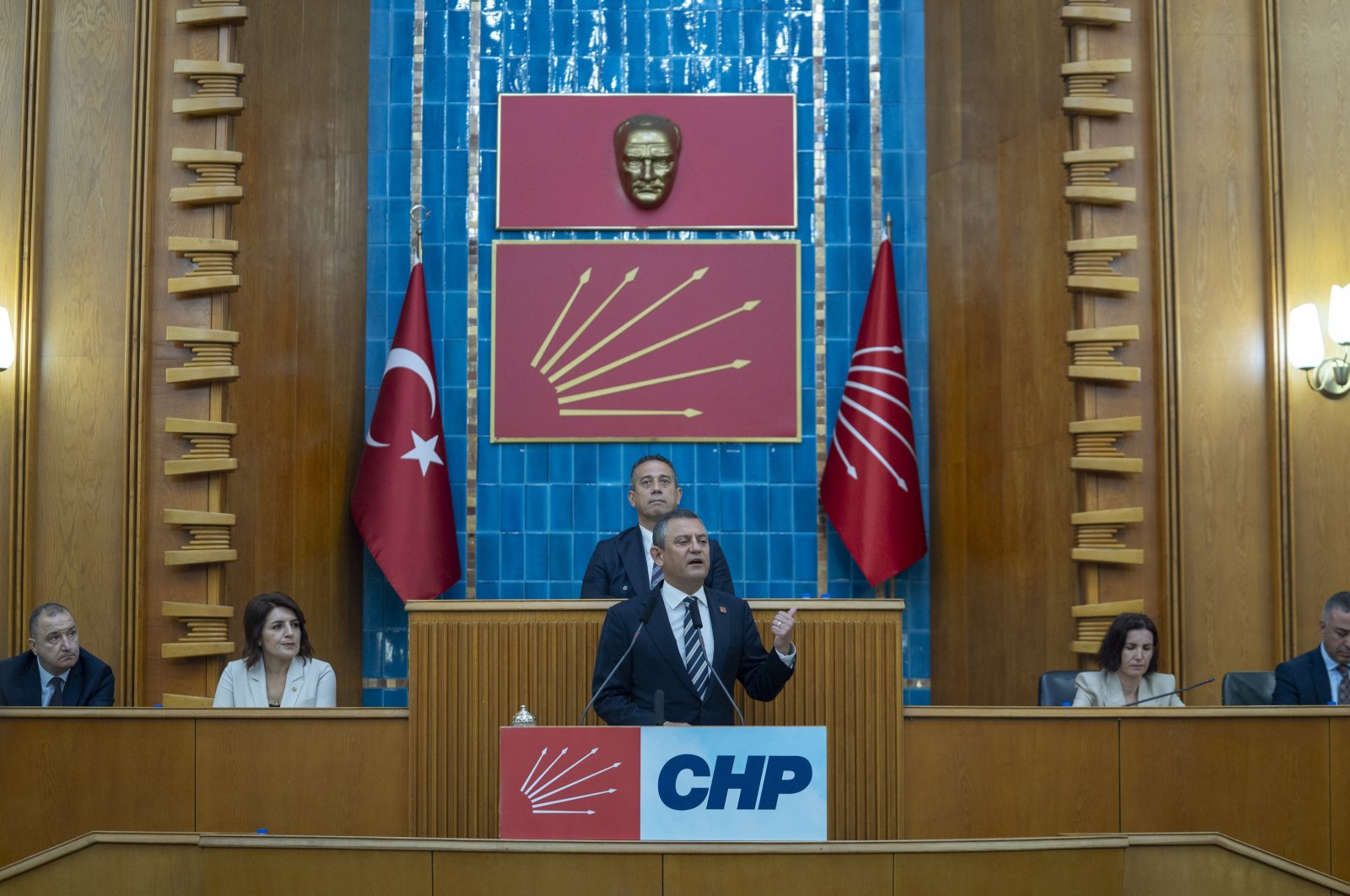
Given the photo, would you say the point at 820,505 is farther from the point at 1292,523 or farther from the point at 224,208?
the point at 224,208

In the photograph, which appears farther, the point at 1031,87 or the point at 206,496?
the point at 1031,87

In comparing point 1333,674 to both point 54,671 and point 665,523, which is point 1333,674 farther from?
point 54,671

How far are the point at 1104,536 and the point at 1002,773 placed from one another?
1.84 meters

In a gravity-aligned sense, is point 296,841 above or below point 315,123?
below

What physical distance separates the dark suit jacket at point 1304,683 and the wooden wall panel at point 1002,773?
3.13 feet

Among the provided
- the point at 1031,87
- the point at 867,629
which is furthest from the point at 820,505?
the point at 867,629

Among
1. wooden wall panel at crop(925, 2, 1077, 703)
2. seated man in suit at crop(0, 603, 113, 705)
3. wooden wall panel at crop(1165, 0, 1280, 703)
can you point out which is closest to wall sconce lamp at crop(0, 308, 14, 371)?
seated man in suit at crop(0, 603, 113, 705)

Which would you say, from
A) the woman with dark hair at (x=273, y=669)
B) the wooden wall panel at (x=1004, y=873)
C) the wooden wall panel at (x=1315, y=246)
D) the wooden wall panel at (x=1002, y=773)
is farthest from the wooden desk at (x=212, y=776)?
the wooden wall panel at (x=1315, y=246)

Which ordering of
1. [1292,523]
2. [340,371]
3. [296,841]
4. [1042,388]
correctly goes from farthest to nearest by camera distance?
[340,371] → [1042,388] → [1292,523] → [296,841]

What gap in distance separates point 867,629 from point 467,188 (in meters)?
3.88

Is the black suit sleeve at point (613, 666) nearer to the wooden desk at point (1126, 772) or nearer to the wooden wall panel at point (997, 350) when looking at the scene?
the wooden desk at point (1126, 772)

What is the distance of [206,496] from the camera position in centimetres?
695

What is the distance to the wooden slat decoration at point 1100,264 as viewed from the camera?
7113 mm

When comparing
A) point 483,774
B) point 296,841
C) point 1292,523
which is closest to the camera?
point 296,841
